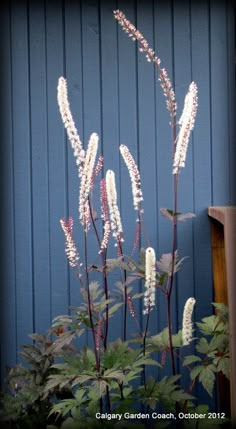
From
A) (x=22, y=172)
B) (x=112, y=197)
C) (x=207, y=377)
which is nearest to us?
(x=112, y=197)

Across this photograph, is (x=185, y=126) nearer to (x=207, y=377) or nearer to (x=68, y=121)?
(x=68, y=121)

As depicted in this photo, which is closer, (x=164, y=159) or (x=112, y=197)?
(x=112, y=197)

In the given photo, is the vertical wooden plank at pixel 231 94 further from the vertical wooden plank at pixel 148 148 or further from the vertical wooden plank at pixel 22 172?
the vertical wooden plank at pixel 22 172

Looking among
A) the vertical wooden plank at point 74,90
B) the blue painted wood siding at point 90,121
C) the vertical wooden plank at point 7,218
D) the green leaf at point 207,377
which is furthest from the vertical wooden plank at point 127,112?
the green leaf at point 207,377

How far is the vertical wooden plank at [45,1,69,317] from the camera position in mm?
2889

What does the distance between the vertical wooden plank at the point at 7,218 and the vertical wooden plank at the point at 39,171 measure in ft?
0.28

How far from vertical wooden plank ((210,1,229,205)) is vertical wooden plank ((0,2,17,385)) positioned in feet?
2.60

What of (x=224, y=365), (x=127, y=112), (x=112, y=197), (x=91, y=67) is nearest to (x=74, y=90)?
(x=91, y=67)

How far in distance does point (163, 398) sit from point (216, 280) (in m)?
0.74

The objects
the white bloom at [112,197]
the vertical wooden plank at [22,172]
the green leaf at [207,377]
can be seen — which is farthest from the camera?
the vertical wooden plank at [22,172]

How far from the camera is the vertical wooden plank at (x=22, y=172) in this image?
2869 millimetres

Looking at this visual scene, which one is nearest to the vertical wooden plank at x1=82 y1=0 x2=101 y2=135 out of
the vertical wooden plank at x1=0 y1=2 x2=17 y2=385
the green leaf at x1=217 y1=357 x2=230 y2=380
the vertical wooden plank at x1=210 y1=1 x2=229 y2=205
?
the vertical wooden plank at x1=0 y1=2 x2=17 y2=385

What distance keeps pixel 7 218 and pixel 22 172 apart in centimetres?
19

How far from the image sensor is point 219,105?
291 cm
